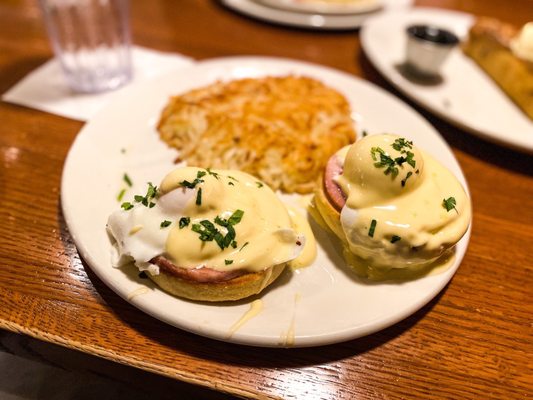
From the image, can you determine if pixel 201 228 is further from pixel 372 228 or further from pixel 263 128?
pixel 263 128

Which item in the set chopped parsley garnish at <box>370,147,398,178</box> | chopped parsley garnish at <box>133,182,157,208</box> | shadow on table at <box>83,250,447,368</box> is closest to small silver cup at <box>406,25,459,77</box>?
chopped parsley garnish at <box>370,147,398,178</box>

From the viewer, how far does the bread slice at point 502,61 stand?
7.69ft

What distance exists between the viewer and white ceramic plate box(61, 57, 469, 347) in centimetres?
127

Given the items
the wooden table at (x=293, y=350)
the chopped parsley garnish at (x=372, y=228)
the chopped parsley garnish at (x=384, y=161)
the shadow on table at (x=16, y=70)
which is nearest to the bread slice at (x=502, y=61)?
the wooden table at (x=293, y=350)

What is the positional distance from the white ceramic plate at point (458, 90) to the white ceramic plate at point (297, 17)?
14 cm

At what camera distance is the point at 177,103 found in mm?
2057

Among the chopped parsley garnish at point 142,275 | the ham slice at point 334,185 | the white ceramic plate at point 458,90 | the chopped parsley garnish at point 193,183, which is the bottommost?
the white ceramic plate at point 458,90

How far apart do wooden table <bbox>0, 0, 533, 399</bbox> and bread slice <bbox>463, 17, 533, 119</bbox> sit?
44 centimetres

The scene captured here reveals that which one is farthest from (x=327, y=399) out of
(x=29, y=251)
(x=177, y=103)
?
(x=177, y=103)

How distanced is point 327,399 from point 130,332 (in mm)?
572

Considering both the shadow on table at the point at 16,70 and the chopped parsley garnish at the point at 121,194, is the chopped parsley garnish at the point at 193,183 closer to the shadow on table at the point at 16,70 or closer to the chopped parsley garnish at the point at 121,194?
the chopped parsley garnish at the point at 121,194

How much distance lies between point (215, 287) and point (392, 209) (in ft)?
1.86

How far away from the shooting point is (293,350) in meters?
1.33

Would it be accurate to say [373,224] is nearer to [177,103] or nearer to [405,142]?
[405,142]
